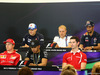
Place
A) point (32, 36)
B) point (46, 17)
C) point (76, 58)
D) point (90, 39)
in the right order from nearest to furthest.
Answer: point (76, 58) < point (90, 39) < point (32, 36) < point (46, 17)

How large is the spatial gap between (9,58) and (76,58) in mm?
1610

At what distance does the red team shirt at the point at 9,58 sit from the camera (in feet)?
19.3

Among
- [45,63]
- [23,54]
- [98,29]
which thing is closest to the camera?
[45,63]

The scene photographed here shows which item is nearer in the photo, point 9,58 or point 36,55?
point 36,55

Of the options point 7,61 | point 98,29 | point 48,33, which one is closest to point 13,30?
point 48,33

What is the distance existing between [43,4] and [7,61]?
414 centimetres

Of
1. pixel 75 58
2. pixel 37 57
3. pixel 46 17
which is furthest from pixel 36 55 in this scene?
pixel 46 17

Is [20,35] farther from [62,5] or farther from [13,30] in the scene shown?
[62,5]

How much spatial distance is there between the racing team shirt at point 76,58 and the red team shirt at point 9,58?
3.86 feet

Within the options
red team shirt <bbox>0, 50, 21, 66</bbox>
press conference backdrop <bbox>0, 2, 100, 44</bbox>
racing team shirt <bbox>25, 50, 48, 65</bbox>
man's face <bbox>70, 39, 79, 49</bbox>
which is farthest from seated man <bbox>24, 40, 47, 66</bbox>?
press conference backdrop <bbox>0, 2, 100, 44</bbox>

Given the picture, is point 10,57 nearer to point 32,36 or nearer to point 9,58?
point 9,58

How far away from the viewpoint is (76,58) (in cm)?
558

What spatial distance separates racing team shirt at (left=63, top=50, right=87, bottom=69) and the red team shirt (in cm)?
118

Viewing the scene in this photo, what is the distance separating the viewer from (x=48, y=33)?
952cm
